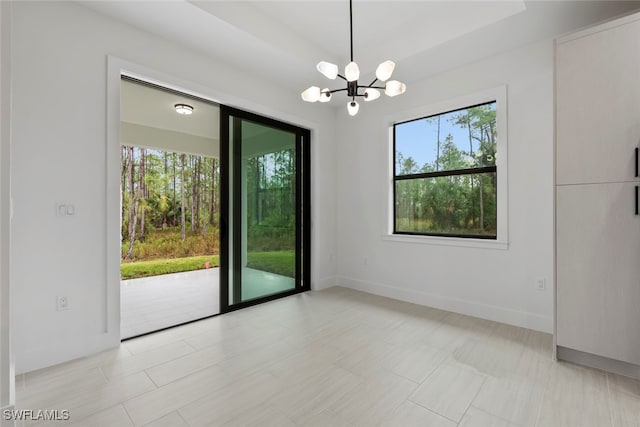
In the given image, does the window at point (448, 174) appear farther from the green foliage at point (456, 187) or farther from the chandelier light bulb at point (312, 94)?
the chandelier light bulb at point (312, 94)

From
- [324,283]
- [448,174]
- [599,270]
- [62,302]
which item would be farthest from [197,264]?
[599,270]

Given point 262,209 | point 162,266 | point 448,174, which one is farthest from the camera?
point 162,266

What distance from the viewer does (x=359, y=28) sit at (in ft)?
10.2

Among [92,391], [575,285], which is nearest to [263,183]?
[92,391]

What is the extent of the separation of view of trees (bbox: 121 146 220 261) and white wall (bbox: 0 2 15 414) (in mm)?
6397

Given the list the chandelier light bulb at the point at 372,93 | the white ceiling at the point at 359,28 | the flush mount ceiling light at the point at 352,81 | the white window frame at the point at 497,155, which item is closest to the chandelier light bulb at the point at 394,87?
the flush mount ceiling light at the point at 352,81

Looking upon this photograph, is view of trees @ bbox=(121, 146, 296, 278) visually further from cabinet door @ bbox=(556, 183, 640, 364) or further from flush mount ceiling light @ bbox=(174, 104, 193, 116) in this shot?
cabinet door @ bbox=(556, 183, 640, 364)

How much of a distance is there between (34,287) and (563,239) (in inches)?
154

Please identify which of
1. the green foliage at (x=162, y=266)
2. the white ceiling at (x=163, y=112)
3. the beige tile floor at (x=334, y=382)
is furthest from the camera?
the green foliage at (x=162, y=266)

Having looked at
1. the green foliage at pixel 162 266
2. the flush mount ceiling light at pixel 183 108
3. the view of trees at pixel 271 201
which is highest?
the flush mount ceiling light at pixel 183 108

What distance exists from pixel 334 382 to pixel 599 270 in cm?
202

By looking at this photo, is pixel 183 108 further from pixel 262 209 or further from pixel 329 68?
pixel 329 68

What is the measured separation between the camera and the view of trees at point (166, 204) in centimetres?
682

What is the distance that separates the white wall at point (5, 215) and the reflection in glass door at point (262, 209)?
2.15 metres
